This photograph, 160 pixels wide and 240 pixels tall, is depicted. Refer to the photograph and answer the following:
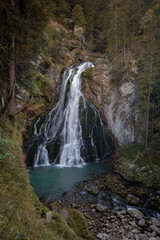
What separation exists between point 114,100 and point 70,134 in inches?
303

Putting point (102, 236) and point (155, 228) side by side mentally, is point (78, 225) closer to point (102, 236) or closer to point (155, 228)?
point (102, 236)

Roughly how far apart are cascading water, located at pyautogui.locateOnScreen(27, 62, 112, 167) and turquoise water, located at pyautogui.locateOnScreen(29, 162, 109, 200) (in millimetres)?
1176

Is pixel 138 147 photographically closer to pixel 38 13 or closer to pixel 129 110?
pixel 129 110

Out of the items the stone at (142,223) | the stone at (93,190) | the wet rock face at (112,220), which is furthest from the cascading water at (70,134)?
the stone at (142,223)

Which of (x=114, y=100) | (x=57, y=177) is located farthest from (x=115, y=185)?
(x=114, y=100)

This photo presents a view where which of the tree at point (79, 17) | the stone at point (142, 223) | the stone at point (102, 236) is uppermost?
the tree at point (79, 17)

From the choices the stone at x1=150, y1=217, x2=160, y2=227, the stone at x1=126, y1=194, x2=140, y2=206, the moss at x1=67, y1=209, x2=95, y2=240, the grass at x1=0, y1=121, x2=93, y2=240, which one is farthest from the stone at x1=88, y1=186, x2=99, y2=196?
the grass at x1=0, y1=121, x2=93, y2=240

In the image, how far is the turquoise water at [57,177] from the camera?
810 centimetres

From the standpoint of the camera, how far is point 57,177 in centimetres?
987

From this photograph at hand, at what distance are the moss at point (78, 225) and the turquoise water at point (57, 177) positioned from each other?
135 inches

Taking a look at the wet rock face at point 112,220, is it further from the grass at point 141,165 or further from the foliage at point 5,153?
the foliage at point 5,153

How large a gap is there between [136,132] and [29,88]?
13.2 metres

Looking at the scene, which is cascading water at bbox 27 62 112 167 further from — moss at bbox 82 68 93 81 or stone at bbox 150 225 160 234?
stone at bbox 150 225 160 234

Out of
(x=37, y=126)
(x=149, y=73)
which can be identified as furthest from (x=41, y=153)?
(x=149, y=73)
